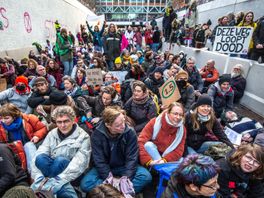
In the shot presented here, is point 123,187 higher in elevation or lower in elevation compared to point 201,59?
lower

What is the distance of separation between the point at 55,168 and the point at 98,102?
1.69 m

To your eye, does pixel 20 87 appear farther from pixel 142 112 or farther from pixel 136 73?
pixel 136 73

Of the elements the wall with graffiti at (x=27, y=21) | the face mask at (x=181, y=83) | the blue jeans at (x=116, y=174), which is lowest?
the blue jeans at (x=116, y=174)

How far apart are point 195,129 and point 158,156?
2.44 feet

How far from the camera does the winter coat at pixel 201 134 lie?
9.95ft

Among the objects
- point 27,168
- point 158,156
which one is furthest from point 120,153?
point 27,168

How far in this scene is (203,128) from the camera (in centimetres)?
302

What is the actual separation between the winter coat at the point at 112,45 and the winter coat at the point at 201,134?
5.73m

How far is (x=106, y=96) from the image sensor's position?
359 centimetres

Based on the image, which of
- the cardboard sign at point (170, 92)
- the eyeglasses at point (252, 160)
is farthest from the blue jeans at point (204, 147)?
the cardboard sign at point (170, 92)

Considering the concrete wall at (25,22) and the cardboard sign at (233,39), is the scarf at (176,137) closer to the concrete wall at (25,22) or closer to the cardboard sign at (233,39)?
the cardboard sign at (233,39)

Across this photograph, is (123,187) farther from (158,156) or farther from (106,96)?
(106,96)

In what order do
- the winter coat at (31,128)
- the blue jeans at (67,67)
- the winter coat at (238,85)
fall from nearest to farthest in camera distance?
the winter coat at (31,128) → the winter coat at (238,85) → the blue jeans at (67,67)

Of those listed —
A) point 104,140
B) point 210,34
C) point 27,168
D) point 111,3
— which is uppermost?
point 111,3
